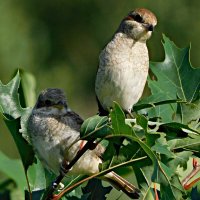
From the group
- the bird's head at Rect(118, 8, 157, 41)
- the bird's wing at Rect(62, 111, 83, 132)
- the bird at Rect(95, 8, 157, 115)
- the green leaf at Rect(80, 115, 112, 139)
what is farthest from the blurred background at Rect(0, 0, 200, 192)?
the green leaf at Rect(80, 115, 112, 139)

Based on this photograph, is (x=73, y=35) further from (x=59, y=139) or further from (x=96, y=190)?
(x=96, y=190)

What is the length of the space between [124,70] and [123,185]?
4.18ft

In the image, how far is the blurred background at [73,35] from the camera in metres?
14.9

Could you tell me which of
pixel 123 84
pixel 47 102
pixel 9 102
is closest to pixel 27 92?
pixel 47 102

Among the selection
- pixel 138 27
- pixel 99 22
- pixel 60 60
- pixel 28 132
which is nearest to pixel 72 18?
pixel 99 22

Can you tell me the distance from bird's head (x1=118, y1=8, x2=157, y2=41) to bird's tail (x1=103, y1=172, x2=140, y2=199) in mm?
1357

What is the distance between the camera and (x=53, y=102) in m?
3.55

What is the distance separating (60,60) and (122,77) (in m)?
12.6

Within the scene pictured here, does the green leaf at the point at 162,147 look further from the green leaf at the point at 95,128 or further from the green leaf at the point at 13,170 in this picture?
the green leaf at the point at 13,170

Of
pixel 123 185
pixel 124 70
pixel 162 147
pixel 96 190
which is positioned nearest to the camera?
pixel 162 147

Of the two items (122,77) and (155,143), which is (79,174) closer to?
(155,143)

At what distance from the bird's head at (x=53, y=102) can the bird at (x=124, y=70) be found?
37.0 inches

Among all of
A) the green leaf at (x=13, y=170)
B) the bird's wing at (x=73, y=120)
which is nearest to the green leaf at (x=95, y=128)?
the green leaf at (x=13, y=170)

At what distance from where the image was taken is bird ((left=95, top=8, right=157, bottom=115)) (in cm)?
458
